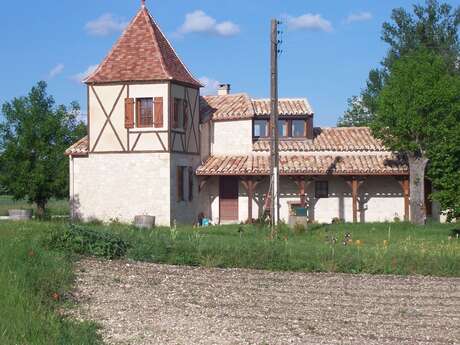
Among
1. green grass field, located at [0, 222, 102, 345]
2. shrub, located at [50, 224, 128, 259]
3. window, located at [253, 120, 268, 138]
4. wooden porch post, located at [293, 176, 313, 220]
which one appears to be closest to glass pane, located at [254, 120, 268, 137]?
window, located at [253, 120, 268, 138]

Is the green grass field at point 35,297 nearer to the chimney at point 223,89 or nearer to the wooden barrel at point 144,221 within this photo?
the wooden barrel at point 144,221

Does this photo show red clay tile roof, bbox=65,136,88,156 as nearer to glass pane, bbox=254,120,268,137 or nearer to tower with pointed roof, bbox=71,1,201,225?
tower with pointed roof, bbox=71,1,201,225

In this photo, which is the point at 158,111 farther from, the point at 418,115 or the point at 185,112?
the point at 418,115

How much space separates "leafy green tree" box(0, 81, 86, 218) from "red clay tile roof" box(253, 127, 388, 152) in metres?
9.91

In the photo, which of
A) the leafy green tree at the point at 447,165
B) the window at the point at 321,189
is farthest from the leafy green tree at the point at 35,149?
the leafy green tree at the point at 447,165

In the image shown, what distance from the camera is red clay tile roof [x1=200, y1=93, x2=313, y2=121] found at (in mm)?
35406

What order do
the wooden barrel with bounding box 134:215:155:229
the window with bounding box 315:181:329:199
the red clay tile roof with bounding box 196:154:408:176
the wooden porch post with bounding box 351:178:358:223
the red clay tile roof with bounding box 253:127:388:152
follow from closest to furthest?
the wooden barrel with bounding box 134:215:155:229, the red clay tile roof with bounding box 196:154:408:176, the wooden porch post with bounding box 351:178:358:223, the window with bounding box 315:181:329:199, the red clay tile roof with bounding box 253:127:388:152

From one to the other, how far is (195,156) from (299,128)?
5264 mm

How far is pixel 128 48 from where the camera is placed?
3256cm

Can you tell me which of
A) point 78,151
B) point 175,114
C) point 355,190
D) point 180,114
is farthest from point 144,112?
point 355,190

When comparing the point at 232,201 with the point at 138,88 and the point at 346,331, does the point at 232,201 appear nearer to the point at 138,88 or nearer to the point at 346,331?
the point at 138,88

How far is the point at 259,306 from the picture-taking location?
476 inches

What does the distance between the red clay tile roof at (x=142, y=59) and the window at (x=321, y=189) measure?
6700 mm

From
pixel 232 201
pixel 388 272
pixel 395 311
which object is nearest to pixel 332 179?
pixel 232 201
